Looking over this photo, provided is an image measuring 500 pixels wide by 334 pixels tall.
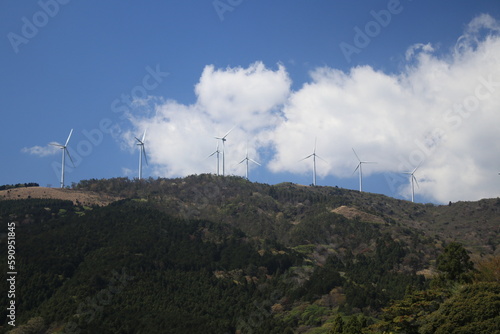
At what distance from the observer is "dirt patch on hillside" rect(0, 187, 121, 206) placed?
491 ft

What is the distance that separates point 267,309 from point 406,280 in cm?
3125

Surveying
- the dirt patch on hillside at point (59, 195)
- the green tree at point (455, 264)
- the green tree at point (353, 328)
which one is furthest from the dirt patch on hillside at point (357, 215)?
the green tree at point (353, 328)

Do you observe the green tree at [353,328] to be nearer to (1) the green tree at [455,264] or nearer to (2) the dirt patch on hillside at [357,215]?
(1) the green tree at [455,264]

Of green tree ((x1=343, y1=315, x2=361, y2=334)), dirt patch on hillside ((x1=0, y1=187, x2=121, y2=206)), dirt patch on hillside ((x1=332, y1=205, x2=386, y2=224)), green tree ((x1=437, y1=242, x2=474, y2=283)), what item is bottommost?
green tree ((x1=343, y1=315, x2=361, y2=334))

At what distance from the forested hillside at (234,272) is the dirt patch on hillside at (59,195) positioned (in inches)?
341

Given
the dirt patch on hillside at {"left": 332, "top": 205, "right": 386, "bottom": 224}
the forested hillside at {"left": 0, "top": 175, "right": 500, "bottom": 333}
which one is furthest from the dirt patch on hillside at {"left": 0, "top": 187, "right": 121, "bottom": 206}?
the dirt patch on hillside at {"left": 332, "top": 205, "right": 386, "bottom": 224}

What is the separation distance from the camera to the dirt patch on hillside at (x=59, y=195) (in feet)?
491

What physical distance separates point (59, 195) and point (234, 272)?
230ft


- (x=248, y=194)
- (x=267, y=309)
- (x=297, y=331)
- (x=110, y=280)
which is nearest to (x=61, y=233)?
(x=110, y=280)

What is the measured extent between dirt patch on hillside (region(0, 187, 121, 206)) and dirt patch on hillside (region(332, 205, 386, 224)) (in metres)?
73.9

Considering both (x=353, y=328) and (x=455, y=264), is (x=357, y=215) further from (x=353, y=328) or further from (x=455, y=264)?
Answer: (x=353, y=328)

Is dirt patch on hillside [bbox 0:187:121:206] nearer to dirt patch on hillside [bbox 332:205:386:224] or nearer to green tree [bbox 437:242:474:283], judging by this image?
dirt patch on hillside [bbox 332:205:386:224]

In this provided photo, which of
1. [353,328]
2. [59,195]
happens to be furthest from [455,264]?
[59,195]

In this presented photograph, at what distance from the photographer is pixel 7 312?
85438 mm
